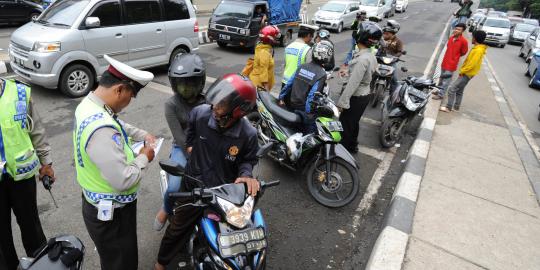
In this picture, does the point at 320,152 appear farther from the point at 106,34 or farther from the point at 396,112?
the point at 106,34

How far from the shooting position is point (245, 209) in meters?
2.25

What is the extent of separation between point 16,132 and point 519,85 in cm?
1530

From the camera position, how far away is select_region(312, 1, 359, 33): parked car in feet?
61.7

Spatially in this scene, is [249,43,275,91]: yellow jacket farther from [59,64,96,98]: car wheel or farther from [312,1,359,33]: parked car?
[312,1,359,33]: parked car

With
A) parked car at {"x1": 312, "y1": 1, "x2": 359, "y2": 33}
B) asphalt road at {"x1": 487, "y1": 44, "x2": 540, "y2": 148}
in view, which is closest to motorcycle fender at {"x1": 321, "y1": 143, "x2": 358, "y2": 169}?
asphalt road at {"x1": 487, "y1": 44, "x2": 540, "y2": 148}

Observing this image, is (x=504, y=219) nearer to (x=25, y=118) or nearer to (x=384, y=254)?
(x=384, y=254)

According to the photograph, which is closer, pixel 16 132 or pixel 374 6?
pixel 16 132

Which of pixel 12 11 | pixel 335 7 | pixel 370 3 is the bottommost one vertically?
pixel 12 11

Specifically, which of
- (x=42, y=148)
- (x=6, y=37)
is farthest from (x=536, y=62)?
(x=6, y=37)

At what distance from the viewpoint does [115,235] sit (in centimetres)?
234

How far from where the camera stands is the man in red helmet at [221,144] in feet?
7.72

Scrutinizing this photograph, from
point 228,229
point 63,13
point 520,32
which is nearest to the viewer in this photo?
point 228,229

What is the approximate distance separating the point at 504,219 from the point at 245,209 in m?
3.67

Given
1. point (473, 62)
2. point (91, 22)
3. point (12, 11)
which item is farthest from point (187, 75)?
point (12, 11)
